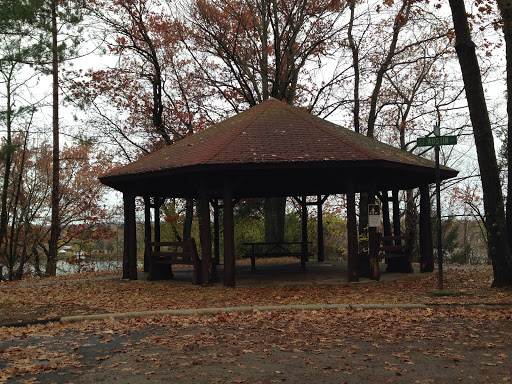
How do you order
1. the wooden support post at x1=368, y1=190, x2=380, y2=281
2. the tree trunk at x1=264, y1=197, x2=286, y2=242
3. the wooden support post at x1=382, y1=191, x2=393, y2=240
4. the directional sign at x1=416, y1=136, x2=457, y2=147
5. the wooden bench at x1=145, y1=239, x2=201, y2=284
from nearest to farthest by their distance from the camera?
the directional sign at x1=416, y1=136, x2=457, y2=147 → the wooden support post at x1=368, y1=190, x2=380, y2=281 → the wooden bench at x1=145, y1=239, x2=201, y2=284 → the wooden support post at x1=382, y1=191, x2=393, y2=240 → the tree trunk at x1=264, y1=197, x2=286, y2=242

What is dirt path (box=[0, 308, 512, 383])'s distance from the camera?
487 centimetres

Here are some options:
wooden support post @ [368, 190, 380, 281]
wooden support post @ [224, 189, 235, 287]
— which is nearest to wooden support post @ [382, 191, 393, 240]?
wooden support post @ [368, 190, 380, 281]

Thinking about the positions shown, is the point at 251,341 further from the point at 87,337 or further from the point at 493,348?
the point at 493,348

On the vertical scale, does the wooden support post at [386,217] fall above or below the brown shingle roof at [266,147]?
below

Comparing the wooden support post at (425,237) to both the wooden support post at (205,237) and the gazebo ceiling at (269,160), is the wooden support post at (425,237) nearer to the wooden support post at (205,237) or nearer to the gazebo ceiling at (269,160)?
the gazebo ceiling at (269,160)

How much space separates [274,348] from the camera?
5961mm

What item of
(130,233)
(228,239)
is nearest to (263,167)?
(228,239)

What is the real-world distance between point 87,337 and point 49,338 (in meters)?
0.50

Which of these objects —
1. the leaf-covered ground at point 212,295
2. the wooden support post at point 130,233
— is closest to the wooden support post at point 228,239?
the leaf-covered ground at point 212,295

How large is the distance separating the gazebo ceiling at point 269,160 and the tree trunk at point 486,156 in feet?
6.55

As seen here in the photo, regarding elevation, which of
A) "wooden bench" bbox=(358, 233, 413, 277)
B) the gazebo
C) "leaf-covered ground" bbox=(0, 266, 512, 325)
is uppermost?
the gazebo

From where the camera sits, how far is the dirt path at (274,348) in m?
4.87

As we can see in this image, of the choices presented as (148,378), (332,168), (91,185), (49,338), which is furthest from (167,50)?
(148,378)

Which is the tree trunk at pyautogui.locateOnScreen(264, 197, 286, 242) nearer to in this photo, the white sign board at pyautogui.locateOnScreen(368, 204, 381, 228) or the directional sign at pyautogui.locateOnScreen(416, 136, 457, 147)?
the white sign board at pyautogui.locateOnScreen(368, 204, 381, 228)
